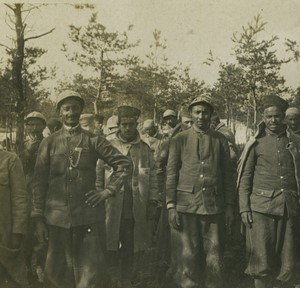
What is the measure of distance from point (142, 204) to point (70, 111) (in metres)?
1.29

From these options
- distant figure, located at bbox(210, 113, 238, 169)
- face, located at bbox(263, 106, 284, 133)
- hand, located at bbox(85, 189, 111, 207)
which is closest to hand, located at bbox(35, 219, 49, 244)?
hand, located at bbox(85, 189, 111, 207)

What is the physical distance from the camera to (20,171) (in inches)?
119

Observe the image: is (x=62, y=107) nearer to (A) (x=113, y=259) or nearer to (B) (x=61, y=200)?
(B) (x=61, y=200)

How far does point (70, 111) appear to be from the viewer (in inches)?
129

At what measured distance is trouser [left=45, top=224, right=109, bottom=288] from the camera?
10.5 ft

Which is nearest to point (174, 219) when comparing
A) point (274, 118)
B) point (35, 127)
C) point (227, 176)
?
A: point (227, 176)

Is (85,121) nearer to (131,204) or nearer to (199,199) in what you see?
(131,204)

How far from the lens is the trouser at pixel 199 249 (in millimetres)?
3416

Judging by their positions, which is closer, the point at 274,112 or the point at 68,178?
the point at 68,178

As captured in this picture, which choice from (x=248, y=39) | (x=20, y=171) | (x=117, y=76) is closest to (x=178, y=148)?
(x=20, y=171)

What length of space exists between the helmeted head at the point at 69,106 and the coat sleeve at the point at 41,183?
0.84 ft

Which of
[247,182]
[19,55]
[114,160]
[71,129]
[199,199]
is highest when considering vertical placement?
[19,55]

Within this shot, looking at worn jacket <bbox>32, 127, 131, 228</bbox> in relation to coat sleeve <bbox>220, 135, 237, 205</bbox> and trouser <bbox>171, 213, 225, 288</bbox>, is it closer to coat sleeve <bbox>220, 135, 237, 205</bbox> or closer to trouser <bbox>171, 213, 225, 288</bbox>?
trouser <bbox>171, 213, 225, 288</bbox>

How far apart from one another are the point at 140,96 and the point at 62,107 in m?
9.62
